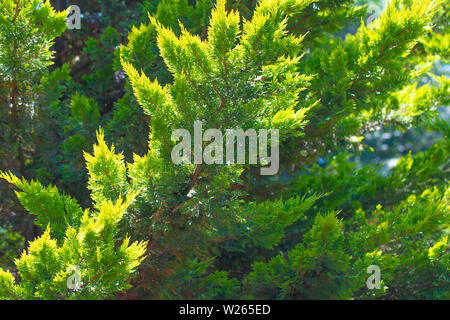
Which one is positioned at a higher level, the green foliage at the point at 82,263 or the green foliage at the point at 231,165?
the green foliage at the point at 231,165

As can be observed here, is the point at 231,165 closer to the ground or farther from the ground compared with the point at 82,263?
farther from the ground

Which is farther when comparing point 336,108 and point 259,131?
point 336,108

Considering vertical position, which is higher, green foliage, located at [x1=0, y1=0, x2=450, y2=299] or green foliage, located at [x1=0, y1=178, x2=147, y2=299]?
green foliage, located at [x1=0, y1=0, x2=450, y2=299]

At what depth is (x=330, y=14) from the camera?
3580 millimetres

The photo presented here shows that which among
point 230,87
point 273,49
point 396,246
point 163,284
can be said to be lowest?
point 163,284

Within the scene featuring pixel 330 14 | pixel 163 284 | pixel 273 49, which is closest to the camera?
pixel 273 49

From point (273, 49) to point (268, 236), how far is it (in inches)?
50.4

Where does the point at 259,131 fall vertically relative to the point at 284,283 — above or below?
above

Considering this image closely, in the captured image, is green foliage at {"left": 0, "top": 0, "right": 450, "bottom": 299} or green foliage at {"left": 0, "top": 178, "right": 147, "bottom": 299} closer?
green foliage at {"left": 0, "top": 178, "right": 147, "bottom": 299}

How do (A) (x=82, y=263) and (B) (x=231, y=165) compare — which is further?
(B) (x=231, y=165)

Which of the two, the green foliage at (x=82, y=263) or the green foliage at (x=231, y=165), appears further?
the green foliage at (x=231, y=165)

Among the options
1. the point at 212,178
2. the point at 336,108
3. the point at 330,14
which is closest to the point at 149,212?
the point at 212,178
